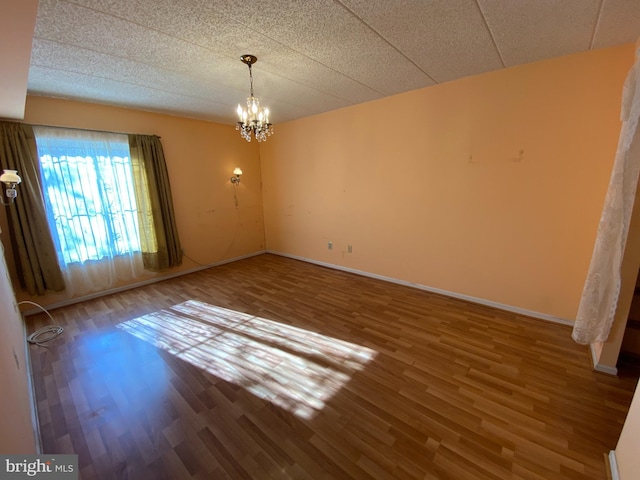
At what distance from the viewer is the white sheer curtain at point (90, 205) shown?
3186 millimetres

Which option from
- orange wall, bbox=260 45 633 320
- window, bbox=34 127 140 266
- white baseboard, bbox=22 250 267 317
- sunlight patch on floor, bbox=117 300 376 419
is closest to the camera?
sunlight patch on floor, bbox=117 300 376 419

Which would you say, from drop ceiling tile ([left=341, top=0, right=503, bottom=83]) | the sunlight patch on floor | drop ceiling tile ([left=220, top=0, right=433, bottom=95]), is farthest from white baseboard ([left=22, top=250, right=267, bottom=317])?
drop ceiling tile ([left=341, top=0, right=503, bottom=83])

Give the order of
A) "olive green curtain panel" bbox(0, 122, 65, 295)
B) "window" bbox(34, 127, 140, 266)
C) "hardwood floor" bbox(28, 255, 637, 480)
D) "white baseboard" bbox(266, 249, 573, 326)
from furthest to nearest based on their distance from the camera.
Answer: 1. "window" bbox(34, 127, 140, 266)
2. "olive green curtain panel" bbox(0, 122, 65, 295)
3. "white baseboard" bbox(266, 249, 573, 326)
4. "hardwood floor" bbox(28, 255, 637, 480)

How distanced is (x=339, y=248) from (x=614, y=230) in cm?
323

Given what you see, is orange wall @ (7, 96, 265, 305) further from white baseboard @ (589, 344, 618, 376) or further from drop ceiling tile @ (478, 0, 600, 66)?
white baseboard @ (589, 344, 618, 376)

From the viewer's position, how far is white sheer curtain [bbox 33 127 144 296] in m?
3.19

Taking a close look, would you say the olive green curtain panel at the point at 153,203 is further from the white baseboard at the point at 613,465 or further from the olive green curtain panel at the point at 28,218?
the white baseboard at the point at 613,465

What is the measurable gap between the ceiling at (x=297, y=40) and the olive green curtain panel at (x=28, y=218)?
643 millimetres

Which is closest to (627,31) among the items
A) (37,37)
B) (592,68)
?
(592,68)

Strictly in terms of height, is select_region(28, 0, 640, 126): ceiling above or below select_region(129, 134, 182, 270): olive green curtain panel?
above

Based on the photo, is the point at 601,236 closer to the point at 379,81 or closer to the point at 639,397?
the point at 639,397

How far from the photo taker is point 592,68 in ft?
7.39

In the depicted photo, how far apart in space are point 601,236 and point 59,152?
5596mm

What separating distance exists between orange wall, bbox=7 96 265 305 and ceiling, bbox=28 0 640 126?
1.74 feet
